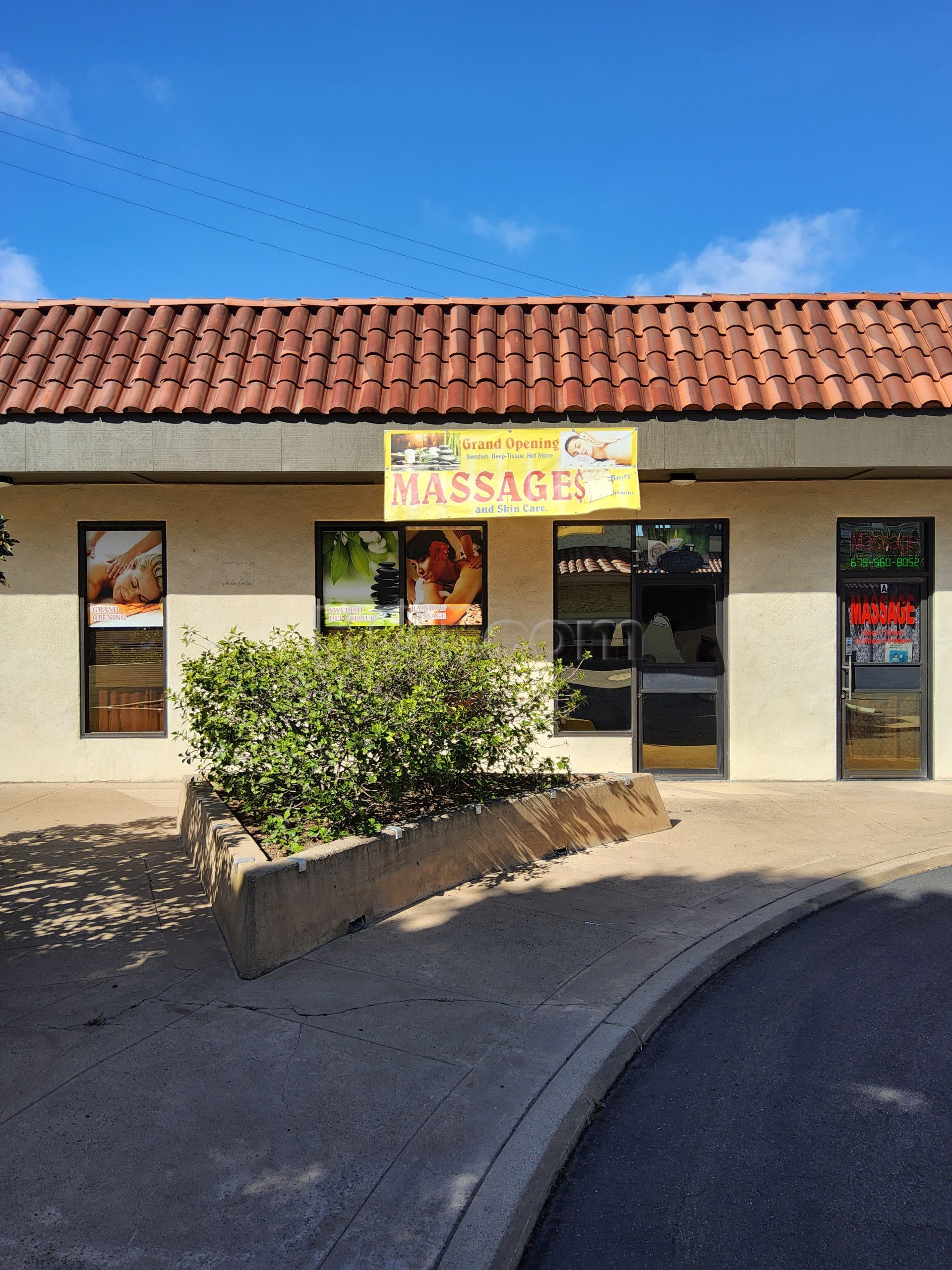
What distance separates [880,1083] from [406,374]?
7403 millimetres

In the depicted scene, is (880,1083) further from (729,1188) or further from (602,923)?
(602,923)

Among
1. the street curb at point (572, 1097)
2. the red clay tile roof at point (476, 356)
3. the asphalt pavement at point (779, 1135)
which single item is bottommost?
the asphalt pavement at point (779, 1135)

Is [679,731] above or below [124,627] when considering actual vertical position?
below

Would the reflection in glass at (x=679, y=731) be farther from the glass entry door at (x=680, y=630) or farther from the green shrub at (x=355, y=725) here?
the green shrub at (x=355, y=725)

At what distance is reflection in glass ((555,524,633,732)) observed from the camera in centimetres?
1008

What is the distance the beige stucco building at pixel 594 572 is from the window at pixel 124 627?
0.08 feet

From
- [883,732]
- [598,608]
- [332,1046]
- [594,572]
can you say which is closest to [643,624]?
[598,608]

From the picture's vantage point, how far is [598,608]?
10.1m

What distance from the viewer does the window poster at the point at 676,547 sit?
10.1 metres

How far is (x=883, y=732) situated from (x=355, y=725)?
21.7 ft

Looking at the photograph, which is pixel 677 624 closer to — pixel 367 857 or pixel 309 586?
pixel 309 586

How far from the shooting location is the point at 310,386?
9117 millimetres

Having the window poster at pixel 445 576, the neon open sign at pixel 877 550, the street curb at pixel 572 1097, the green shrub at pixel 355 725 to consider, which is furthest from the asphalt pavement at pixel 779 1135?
the neon open sign at pixel 877 550

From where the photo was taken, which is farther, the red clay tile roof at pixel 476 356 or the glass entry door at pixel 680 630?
the glass entry door at pixel 680 630
